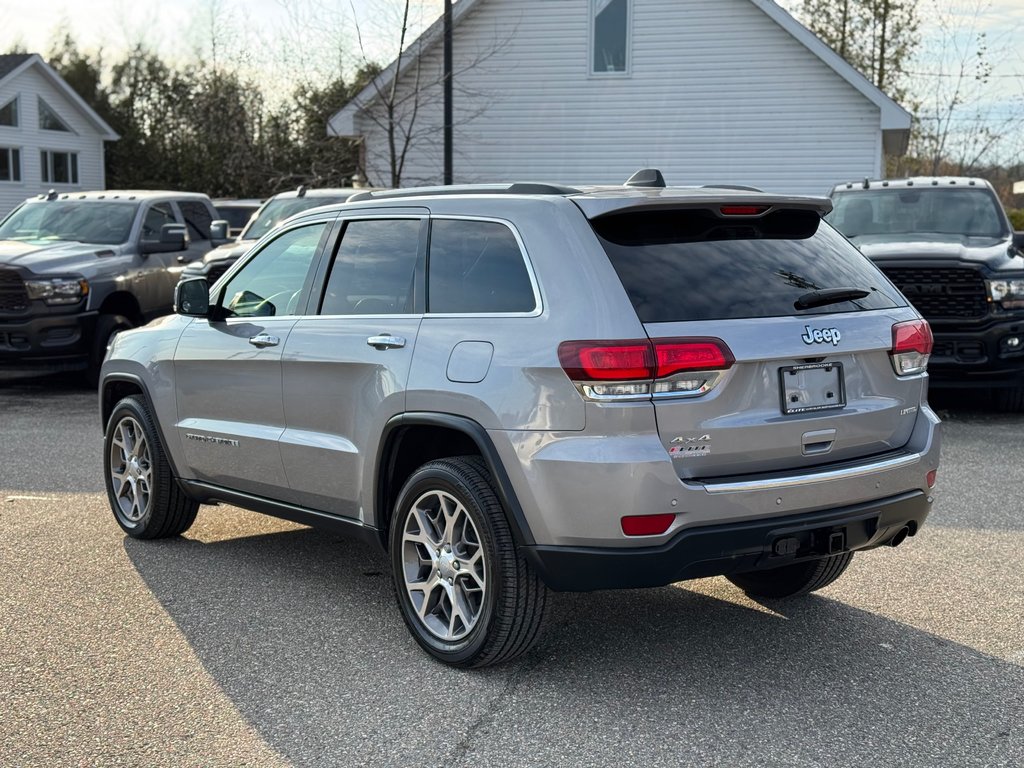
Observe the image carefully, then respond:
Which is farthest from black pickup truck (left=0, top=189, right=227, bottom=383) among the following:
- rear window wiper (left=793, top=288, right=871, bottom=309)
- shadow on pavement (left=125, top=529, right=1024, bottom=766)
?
rear window wiper (left=793, top=288, right=871, bottom=309)

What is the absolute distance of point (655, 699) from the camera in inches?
175

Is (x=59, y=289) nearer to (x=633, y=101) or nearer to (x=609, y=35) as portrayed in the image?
(x=633, y=101)

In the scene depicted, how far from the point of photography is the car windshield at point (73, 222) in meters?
14.0

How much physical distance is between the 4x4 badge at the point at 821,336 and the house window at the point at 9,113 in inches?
1784

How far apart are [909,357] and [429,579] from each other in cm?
203

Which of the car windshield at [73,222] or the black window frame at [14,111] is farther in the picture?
the black window frame at [14,111]

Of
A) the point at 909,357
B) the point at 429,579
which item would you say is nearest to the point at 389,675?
the point at 429,579

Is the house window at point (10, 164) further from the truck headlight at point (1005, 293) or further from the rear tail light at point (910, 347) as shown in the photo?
the rear tail light at point (910, 347)

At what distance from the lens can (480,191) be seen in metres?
5.04

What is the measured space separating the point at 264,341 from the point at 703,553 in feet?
8.04

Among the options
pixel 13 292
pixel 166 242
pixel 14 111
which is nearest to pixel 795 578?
pixel 13 292

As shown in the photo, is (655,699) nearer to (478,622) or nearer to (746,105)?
(478,622)

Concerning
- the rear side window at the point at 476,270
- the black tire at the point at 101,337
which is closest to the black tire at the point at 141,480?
the rear side window at the point at 476,270

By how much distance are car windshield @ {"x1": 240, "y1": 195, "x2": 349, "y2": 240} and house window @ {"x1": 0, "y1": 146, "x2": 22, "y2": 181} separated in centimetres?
3394
